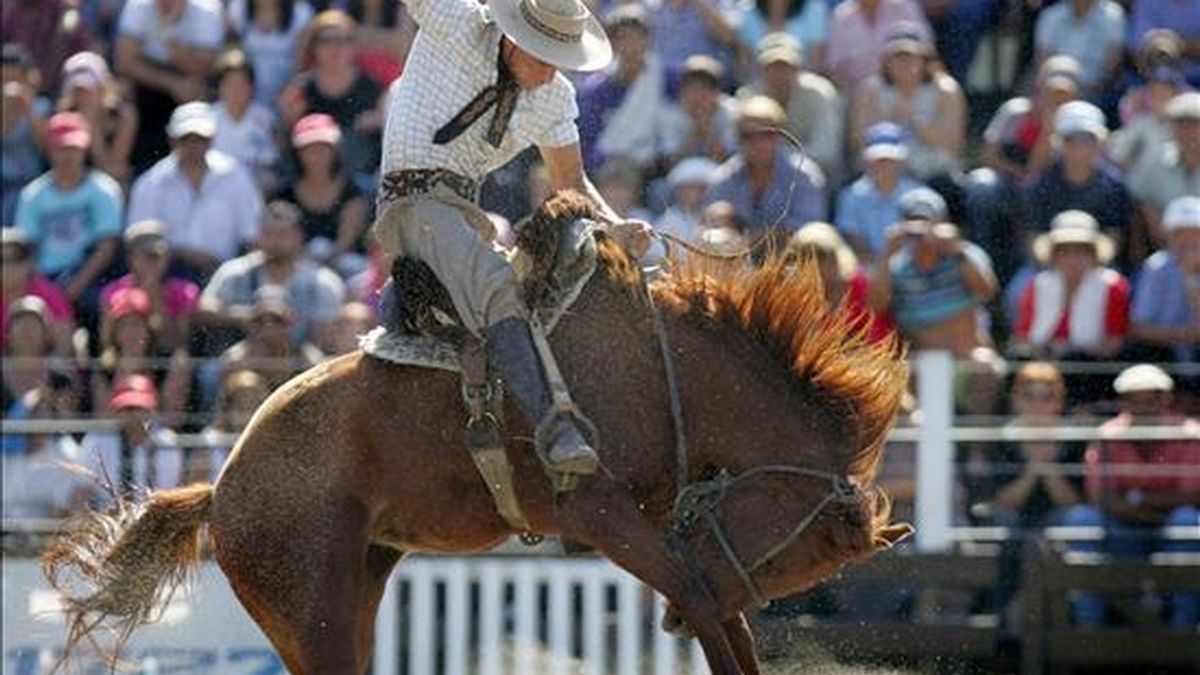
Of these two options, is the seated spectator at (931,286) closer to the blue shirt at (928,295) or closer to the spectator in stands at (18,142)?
the blue shirt at (928,295)

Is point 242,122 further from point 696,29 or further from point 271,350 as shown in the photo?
point 696,29

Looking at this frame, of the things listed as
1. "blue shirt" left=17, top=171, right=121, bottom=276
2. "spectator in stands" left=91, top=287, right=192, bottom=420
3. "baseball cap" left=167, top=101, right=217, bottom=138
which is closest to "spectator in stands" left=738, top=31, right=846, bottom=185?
"baseball cap" left=167, top=101, right=217, bottom=138

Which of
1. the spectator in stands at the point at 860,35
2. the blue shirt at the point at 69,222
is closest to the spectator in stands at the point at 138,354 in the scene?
the blue shirt at the point at 69,222

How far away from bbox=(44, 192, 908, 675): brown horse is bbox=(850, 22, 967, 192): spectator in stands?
4.28 m

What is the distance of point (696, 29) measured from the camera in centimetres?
1301

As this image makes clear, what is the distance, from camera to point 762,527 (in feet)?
25.8

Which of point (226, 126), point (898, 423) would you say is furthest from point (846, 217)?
point (226, 126)

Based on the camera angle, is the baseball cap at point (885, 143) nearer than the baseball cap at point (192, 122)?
Yes

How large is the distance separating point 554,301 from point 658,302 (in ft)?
1.00

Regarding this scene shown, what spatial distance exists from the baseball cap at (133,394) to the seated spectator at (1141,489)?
3.55 m

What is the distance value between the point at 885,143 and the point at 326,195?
8.03 ft

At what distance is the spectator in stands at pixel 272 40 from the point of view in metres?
13.4

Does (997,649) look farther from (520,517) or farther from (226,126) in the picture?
(226,126)

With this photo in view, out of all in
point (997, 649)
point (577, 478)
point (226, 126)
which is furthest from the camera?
point (226, 126)
